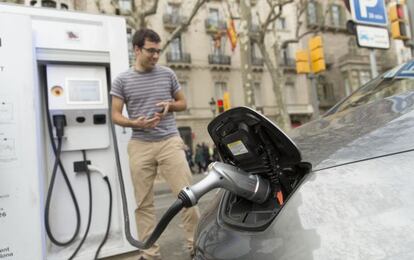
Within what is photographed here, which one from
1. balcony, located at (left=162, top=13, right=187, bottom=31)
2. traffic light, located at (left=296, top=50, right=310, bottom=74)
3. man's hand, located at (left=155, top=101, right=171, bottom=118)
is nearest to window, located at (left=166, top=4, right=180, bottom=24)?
balcony, located at (left=162, top=13, right=187, bottom=31)

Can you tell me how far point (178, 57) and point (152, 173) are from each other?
71.1ft

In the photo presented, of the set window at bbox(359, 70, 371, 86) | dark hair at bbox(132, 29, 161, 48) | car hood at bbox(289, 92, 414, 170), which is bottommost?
car hood at bbox(289, 92, 414, 170)

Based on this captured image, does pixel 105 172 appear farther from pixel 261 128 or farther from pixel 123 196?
pixel 261 128

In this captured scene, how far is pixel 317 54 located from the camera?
9.40m

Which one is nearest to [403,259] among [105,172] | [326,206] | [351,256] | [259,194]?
[351,256]

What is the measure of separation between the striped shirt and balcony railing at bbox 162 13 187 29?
70.9ft

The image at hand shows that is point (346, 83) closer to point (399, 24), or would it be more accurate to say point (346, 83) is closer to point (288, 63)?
point (288, 63)

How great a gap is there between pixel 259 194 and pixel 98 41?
217cm

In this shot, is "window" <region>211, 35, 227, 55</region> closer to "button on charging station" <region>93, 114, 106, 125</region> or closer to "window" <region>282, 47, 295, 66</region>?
"window" <region>282, 47, 295, 66</region>

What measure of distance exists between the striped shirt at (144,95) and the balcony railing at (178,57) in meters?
21.0

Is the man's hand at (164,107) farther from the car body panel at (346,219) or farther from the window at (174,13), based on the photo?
the window at (174,13)

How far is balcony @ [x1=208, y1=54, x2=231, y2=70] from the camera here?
972 inches

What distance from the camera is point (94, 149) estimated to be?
2.96 metres

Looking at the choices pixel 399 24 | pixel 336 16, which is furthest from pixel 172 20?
pixel 399 24
